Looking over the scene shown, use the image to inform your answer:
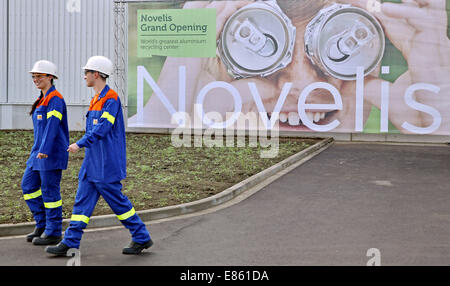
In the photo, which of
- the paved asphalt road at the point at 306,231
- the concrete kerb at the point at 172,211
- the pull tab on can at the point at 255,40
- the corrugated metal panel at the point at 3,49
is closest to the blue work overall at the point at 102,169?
the paved asphalt road at the point at 306,231

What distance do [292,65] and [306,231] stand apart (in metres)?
13.7

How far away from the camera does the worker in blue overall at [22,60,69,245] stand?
6.27m

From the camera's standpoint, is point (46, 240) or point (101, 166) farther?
point (46, 240)

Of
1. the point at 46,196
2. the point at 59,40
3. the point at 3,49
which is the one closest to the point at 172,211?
the point at 46,196

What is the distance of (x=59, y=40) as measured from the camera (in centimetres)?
2277

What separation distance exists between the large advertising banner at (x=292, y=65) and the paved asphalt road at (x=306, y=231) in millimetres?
8021

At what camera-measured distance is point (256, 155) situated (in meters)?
14.7

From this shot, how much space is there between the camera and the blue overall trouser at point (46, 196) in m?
6.33

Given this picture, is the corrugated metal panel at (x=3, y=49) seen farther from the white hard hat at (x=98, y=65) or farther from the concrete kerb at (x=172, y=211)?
the white hard hat at (x=98, y=65)

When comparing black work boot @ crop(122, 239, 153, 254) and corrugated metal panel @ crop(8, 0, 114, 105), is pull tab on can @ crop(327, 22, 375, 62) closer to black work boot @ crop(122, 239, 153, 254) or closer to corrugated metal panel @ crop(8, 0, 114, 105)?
corrugated metal panel @ crop(8, 0, 114, 105)

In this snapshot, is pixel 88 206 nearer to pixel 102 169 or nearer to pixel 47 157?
pixel 102 169
